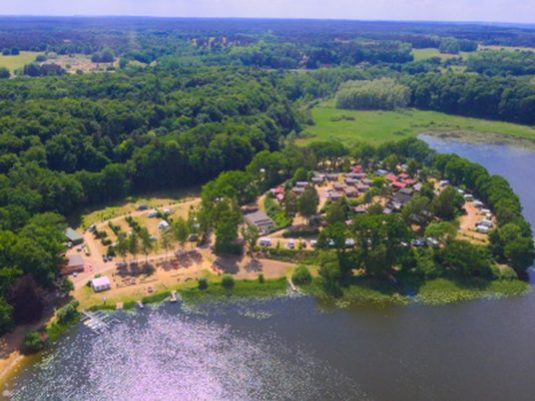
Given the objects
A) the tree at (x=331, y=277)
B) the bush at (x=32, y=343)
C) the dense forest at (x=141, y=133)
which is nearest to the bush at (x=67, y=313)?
the dense forest at (x=141, y=133)

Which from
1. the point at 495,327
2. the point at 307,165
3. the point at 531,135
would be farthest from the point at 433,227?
the point at 531,135

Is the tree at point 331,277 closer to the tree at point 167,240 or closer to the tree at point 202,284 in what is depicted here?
the tree at point 202,284

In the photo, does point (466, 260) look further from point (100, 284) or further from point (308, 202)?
point (100, 284)

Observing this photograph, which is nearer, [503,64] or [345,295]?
[345,295]

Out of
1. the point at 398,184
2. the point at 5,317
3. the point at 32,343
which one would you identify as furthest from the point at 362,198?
the point at 5,317

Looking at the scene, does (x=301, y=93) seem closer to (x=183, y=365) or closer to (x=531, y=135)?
(x=531, y=135)
